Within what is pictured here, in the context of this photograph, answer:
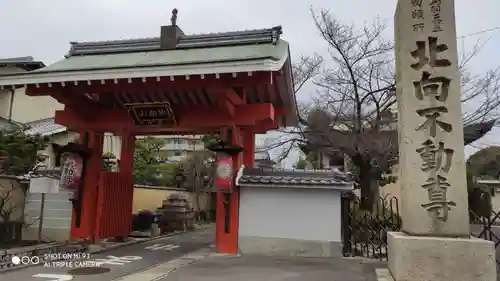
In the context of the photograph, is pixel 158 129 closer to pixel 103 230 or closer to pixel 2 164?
pixel 103 230

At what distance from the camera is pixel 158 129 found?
41.2 feet

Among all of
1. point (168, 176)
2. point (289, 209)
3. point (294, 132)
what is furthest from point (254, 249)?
point (168, 176)

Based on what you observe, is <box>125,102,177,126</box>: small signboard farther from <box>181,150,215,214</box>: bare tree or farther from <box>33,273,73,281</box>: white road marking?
<box>181,150,215,214</box>: bare tree

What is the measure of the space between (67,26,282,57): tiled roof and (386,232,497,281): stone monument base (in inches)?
310

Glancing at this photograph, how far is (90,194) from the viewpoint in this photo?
12016mm

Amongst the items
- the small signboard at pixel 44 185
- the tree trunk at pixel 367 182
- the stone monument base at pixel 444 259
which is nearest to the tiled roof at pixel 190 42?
the small signboard at pixel 44 185

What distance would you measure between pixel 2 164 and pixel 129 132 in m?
4.47

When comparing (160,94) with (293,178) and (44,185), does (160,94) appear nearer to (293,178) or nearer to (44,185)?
(44,185)

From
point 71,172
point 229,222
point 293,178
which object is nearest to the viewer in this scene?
point 293,178

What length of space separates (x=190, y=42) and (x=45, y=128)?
37.6 feet

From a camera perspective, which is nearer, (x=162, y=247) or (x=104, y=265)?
(x=104, y=265)

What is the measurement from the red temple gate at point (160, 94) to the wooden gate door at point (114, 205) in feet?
0.10

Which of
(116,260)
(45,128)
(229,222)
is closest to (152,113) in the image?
(229,222)

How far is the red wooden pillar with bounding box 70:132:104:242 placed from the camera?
11797mm
